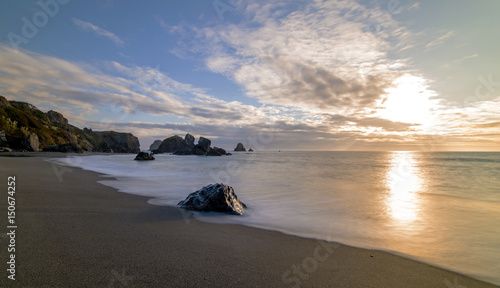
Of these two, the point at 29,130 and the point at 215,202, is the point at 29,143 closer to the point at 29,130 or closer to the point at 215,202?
the point at 29,130

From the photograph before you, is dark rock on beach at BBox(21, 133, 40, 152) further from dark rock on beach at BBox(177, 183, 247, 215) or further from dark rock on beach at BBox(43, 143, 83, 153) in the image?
dark rock on beach at BBox(177, 183, 247, 215)

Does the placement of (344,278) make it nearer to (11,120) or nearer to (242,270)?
(242,270)

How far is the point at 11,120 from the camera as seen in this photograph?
121 feet

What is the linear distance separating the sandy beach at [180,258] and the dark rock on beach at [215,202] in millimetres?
1268

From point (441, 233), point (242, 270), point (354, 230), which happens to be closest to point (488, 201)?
point (441, 233)

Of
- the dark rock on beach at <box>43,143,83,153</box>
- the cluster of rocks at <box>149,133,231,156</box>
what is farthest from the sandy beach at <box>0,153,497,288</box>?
the cluster of rocks at <box>149,133,231,156</box>

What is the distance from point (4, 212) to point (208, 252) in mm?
4570

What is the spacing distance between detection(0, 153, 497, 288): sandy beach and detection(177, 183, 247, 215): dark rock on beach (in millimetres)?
1268

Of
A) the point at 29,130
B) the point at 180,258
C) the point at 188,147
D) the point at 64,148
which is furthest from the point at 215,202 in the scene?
the point at 188,147

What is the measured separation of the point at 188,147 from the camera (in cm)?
10175

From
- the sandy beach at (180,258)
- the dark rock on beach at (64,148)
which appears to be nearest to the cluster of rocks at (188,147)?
the dark rock on beach at (64,148)

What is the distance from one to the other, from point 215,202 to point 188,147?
327 ft

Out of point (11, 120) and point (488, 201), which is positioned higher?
point (11, 120)

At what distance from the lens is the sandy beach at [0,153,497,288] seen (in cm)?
254
